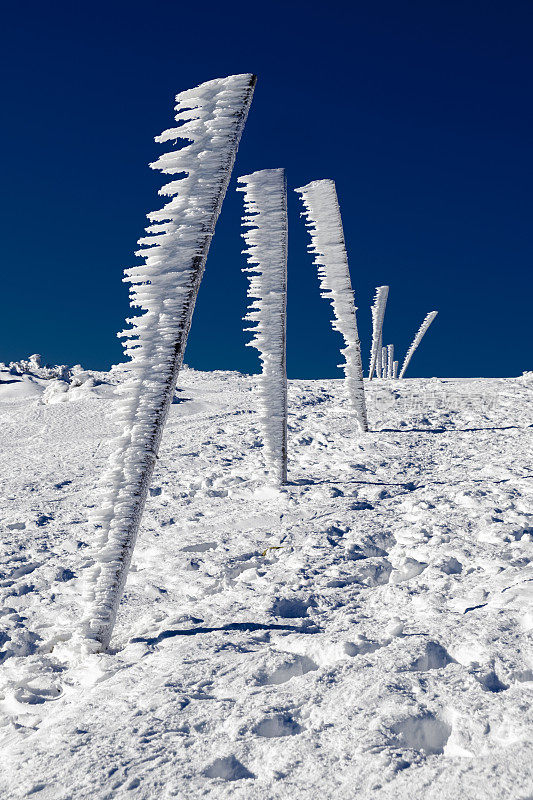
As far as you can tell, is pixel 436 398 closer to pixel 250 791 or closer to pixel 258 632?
pixel 258 632

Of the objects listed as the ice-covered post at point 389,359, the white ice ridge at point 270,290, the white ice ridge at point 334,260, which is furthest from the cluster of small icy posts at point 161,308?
the ice-covered post at point 389,359

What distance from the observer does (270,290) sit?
6930 millimetres

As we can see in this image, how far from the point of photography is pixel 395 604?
11.7ft

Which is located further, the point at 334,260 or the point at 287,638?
the point at 334,260

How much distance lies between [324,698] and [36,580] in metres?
3.05

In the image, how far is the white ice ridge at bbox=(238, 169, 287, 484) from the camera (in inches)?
269

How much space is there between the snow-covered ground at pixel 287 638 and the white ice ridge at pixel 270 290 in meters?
0.80

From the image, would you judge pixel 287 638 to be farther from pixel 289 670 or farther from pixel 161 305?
pixel 161 305

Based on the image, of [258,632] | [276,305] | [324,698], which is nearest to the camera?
[324,698]

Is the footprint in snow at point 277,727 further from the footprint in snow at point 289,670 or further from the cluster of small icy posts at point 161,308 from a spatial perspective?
the cluster of small icy posts at point 161,308

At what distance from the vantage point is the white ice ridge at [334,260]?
338 inches

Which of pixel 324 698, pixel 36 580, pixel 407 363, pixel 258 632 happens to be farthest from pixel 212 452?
pixel 407 363

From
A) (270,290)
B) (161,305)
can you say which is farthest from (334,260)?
(161,305)

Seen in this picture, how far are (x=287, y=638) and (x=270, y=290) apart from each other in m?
4.60
